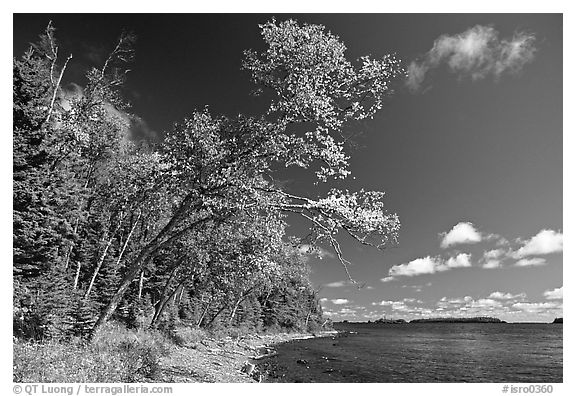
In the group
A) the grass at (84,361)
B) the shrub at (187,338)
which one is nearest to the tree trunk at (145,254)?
the grass at (84,361)

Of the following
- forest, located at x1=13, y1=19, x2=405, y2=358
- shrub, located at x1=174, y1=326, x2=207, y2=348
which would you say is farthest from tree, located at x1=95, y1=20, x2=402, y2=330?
shrub, located at x1=174, y1=326, x2=207, y2=348

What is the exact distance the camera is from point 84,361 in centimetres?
1277

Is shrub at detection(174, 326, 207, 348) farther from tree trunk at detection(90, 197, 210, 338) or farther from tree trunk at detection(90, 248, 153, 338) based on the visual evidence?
tree trunk at detection(90, 197, 210, 338)

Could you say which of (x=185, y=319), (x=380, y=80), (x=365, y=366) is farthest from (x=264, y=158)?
(x=185, y=319)

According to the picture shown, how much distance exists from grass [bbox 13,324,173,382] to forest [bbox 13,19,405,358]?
3.03 ft

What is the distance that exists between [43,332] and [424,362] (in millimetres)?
37529

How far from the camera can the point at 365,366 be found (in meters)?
37.4

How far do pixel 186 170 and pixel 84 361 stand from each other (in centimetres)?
707

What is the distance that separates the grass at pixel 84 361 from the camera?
11.5 metres

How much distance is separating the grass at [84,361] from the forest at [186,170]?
92cm

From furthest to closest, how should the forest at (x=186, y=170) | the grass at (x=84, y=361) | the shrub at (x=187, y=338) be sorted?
the shrub at (x=187, y=338)
the forest at (x=186, y=170)
the grass at (x=84, y=361)

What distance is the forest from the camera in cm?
1389

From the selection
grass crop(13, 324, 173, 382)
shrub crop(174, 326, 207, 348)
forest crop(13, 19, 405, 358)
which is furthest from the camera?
shrub crop(174, 326, 207, 348)

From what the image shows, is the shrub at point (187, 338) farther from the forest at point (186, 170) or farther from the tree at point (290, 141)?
the tree at point (290, 141)
